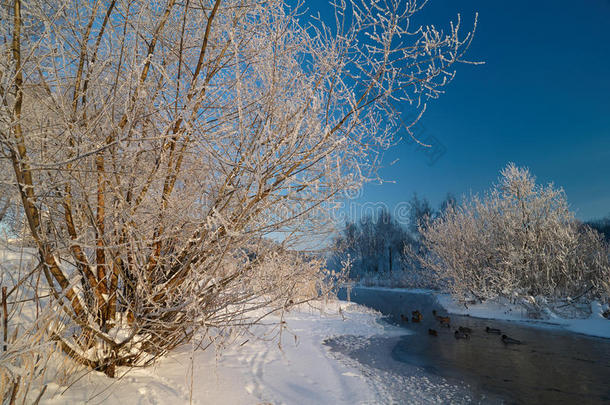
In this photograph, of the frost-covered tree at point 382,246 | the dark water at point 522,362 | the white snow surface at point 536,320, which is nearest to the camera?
the dark water at point 522,362

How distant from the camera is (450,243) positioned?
1706 cm

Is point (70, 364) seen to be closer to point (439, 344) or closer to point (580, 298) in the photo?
point (439, 344)

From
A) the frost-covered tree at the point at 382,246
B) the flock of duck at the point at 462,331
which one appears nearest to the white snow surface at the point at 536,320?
the flock of duck at the point at 462,331

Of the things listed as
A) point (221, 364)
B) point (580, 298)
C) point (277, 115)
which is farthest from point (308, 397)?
point (580, 298)

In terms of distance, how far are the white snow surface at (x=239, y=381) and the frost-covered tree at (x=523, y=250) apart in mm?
11452

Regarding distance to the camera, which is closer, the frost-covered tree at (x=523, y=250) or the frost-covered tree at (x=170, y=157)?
the frost-covered tree at (x=170, y=157)

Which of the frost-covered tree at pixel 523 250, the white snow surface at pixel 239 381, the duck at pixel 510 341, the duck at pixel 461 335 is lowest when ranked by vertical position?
the duck at pixel 461 335

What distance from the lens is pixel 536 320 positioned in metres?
12.2

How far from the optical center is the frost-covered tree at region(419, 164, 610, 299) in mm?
13375

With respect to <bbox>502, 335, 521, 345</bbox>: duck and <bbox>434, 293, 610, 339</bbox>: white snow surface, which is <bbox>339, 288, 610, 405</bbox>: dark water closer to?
<bbox>502, 335, 521, 345</bbox>: duck

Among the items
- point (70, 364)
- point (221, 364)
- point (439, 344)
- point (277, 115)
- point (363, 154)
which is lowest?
point (439, 344)

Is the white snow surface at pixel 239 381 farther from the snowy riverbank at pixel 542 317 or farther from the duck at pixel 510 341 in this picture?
the snowy riverbank at pixel 542 317

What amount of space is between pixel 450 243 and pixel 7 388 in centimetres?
1788

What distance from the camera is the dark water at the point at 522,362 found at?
5.17 m
